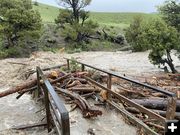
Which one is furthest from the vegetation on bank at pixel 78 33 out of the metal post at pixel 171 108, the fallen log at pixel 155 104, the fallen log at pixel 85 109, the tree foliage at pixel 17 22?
the metal post at pixel 171 108

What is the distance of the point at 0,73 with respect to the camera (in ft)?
43.3

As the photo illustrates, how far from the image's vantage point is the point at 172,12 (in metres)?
15.9

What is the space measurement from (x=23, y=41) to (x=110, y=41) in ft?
42.8

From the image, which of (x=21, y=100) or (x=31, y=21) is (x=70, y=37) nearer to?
(x=31, y=21)

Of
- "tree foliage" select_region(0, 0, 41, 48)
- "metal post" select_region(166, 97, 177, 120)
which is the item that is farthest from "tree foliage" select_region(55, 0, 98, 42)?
"metal post" select_region(166, 97, 177, 120)

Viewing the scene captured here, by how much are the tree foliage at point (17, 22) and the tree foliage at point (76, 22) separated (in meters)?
6.84

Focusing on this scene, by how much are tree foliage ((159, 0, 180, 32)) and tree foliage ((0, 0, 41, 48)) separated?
403 inches

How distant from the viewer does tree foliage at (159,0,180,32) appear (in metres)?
15.5

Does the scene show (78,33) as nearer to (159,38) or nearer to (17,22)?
(17,22)

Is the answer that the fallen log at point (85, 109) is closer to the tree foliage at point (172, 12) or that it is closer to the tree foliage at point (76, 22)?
the tree foliage at point (172, 12)

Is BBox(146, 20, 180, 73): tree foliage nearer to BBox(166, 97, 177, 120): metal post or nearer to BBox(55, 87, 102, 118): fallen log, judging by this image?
BBox(55, 87, 102, 118): fallen log

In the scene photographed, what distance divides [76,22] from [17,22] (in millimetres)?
9777

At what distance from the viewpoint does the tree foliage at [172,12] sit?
1545 cm

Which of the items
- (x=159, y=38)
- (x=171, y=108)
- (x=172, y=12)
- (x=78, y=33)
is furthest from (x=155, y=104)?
(x=78, y=33)
